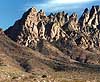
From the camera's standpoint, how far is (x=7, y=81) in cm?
17200

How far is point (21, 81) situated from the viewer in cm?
17375

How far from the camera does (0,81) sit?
552 ft

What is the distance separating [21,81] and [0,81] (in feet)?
30.8

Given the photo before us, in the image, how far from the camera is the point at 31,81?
176 m

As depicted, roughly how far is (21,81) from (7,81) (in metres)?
5.64

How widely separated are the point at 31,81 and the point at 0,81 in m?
13.9

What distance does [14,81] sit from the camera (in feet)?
571

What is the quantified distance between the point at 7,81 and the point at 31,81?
10.1m

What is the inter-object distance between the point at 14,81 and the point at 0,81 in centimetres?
757
